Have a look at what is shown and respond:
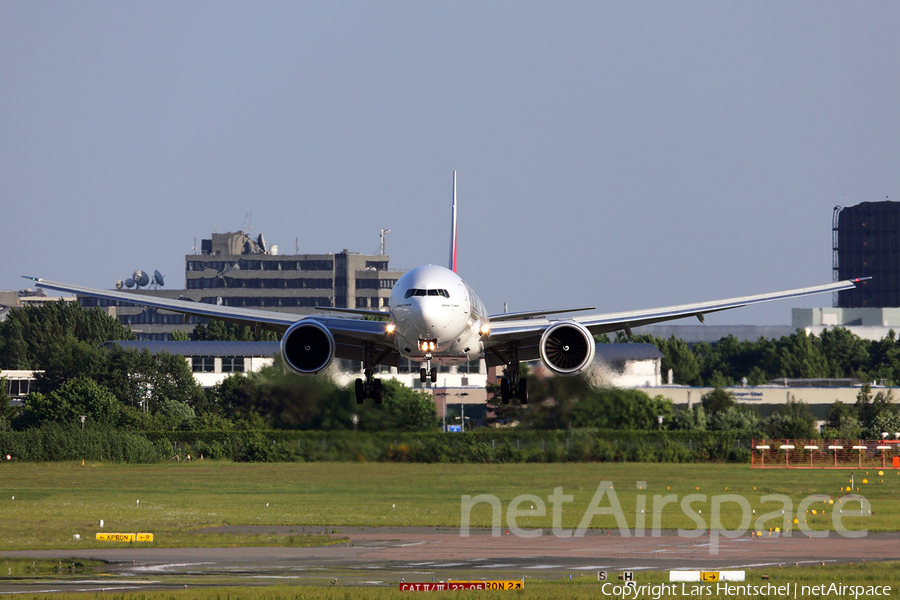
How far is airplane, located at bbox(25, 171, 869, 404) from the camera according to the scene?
40.5 metres

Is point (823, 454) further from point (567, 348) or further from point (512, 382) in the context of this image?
point (567, 348)

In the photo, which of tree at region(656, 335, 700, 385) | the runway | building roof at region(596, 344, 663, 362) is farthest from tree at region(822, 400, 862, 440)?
tree at region(656, 335, 700, 385)

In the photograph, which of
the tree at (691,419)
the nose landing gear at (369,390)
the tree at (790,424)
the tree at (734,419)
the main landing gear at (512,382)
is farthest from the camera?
the tree at (790,424)

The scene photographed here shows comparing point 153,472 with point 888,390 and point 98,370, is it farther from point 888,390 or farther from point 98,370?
point 888,390

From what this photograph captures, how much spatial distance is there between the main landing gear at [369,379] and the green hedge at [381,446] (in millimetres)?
8407

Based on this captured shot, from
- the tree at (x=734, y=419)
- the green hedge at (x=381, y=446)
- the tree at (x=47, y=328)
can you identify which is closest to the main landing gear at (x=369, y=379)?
the green hedge at (x=381, y=446)

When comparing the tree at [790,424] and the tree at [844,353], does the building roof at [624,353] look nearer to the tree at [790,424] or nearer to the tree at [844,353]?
the tree at [790,424]

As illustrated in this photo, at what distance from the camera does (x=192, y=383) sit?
10356cm

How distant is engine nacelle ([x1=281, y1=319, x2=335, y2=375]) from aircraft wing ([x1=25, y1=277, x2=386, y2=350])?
405mm

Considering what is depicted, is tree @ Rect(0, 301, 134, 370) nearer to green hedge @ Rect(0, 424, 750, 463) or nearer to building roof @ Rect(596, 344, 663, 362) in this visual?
green hedge @ Rect(0, 424, 750, 463)

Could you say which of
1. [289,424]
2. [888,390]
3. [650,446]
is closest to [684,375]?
[888,390]

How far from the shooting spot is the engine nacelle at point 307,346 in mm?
42656

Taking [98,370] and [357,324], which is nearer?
[357,324]

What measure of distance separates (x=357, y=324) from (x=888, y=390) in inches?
2696
